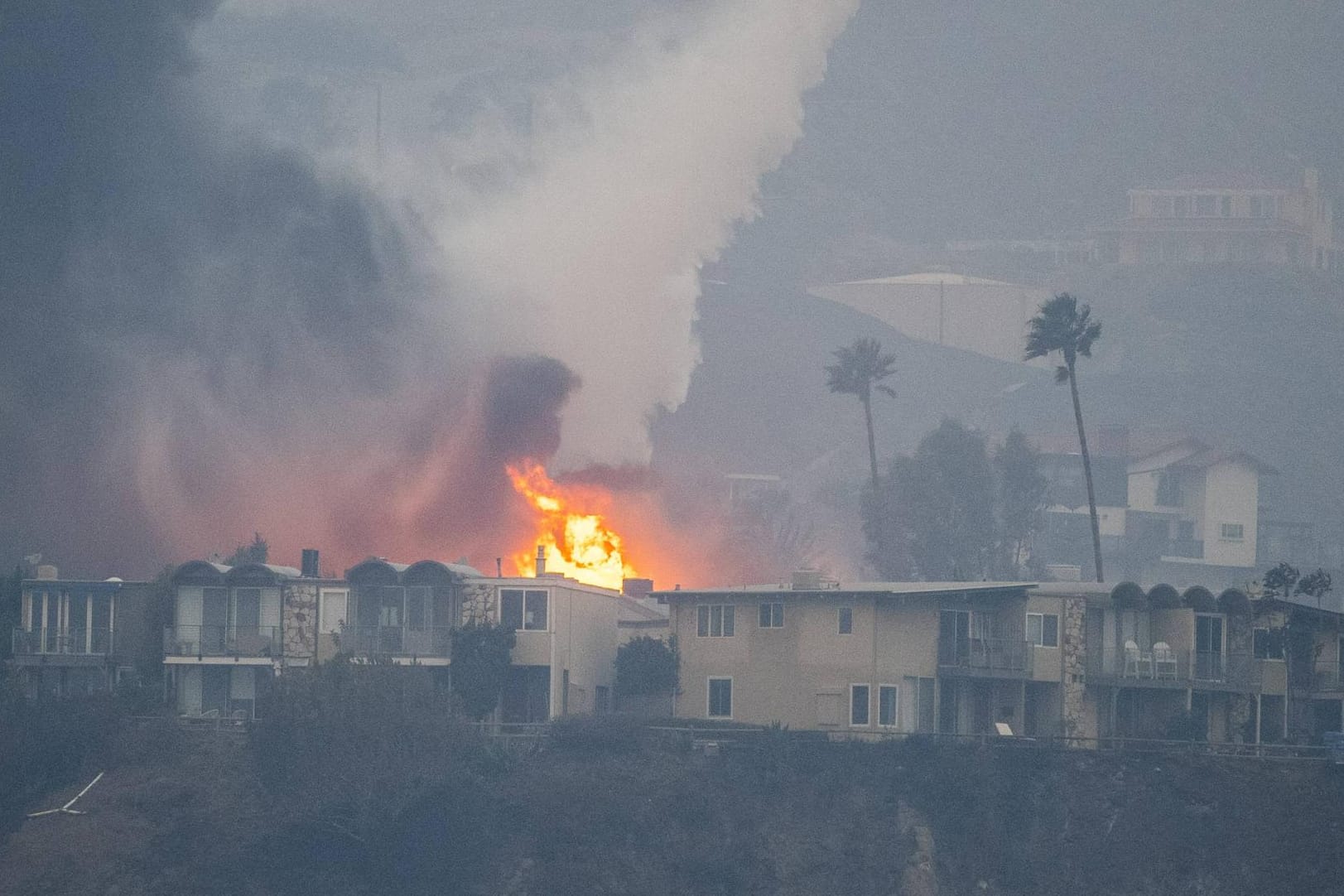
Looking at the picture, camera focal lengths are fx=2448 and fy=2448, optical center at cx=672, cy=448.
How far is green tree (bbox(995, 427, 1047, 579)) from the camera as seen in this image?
126 meters

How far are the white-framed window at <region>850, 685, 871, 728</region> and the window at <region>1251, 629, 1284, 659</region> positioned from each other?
13.5 m

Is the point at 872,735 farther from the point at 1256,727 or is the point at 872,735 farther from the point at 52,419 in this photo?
the point at 52,419

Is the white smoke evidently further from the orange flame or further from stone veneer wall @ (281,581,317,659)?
stone veneer wall @ (281,581,317,659)

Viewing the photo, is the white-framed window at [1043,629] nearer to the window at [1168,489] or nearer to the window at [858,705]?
the window at [858,705]

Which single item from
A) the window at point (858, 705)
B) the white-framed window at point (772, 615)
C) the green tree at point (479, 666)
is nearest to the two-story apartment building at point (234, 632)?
the green tree at point (479, 666)

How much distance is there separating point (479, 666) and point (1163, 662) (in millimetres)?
22348

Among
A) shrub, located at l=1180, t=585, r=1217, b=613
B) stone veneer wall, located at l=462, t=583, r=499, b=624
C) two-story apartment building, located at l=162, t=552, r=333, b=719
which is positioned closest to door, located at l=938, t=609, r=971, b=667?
shrub, located at l=1180, t=585, r=1217, b=613

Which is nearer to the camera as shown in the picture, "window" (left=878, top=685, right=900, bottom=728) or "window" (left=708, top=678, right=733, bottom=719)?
"window" (left=878, top=685, right=900, bottom=728)

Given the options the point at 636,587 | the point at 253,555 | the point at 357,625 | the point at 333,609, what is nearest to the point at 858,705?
the point at 357,625

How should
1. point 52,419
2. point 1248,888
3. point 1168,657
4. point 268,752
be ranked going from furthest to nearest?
point 52,419 < point 1168,657 < point 268,752 < point 1248,888

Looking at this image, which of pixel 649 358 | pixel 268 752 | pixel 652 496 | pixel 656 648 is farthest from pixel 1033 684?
pixel 652 496

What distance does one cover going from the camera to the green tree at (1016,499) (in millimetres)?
126438

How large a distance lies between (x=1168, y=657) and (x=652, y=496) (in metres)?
69.0

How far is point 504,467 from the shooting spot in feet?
363
